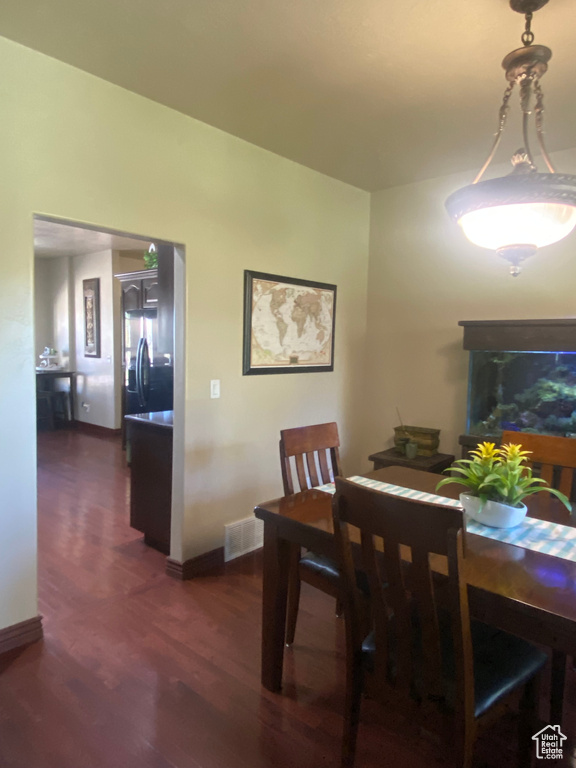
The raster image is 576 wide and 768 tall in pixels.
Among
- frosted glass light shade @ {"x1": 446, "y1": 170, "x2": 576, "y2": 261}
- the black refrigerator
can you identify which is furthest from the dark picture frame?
frosted glass light shade @ {"x1": 446, "y1": 170, "x2": 576, "y2": 261}

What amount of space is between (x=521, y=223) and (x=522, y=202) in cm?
10

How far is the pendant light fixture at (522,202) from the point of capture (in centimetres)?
150

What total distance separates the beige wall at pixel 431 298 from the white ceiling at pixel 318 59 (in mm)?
722

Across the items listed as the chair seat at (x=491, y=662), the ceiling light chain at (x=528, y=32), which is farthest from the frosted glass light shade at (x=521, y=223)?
the chair seat at (x=491, y=662)

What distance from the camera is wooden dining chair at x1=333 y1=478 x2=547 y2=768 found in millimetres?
1224

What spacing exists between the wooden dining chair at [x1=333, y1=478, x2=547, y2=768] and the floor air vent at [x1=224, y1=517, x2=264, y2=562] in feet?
5.11

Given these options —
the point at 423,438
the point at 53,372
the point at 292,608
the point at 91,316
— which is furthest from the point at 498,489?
the point at 53,372

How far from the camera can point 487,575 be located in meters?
1.36

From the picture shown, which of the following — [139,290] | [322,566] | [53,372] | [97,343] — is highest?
[139,290]

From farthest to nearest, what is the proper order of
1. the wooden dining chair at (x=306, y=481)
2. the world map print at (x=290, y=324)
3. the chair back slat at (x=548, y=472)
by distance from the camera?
the world map print at (x=290, y=324) < the chair back slat at (x=548, y=472) < the wooden dining chair at (x=306, y=481)

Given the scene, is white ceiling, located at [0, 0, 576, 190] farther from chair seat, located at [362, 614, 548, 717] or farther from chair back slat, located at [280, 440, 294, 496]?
chair seat, located at [362, 614, 548, 717]

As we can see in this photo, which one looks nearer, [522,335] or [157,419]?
[522,335]

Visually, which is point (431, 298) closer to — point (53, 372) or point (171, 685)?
point (171, 685)

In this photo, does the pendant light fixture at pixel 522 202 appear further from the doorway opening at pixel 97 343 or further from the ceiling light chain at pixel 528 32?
the doorway opening at pixel 97 343
